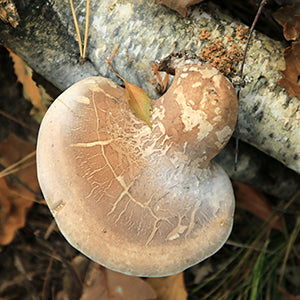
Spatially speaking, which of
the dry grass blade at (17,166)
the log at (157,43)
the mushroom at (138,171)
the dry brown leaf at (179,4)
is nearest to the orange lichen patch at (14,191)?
the dry grass blade at (17,166)

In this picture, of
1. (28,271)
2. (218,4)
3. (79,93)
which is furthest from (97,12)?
(28,271)

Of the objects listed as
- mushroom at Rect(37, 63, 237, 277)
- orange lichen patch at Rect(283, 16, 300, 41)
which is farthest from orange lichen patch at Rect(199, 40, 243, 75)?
orange lichen patch at Rect(283, 16, 300, 41)

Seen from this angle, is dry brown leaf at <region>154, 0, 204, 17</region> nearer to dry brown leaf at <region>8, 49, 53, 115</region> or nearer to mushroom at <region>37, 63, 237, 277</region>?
mushroom at <region>37, 63, 237, 277</region>

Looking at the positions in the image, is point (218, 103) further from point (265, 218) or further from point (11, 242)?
point (11, 242)

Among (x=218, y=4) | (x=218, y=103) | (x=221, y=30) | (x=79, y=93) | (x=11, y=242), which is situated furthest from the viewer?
(x=11, y=242)

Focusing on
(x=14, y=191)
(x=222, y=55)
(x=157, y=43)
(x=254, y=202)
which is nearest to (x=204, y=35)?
(x=222, y=55)

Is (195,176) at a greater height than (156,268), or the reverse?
(195,176)
